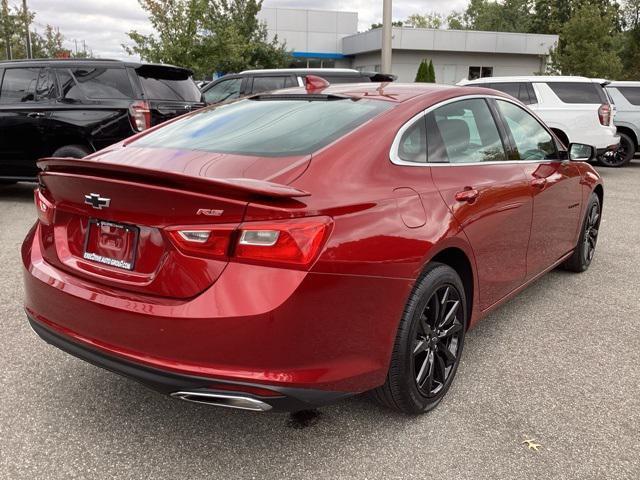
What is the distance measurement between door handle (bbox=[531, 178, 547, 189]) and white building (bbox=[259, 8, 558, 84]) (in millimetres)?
A: 31382

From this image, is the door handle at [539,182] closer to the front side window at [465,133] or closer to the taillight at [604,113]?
the front side window at [465,133]

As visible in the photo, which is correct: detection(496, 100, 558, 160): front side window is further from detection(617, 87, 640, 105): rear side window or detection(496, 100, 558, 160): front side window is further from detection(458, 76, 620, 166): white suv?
detection(617, 87, 640, 105): rear side window

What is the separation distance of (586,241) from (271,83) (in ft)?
25.3

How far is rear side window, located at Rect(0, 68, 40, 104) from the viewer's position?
812cm

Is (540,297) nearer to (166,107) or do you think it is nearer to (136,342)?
(136,342)

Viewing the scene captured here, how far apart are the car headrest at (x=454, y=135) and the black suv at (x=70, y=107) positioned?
5532mm

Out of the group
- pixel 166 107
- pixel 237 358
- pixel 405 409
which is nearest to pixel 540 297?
pixel 405 409

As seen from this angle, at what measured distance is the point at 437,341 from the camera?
2.93m

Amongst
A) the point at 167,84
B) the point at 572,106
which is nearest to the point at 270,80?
the point at 167,84

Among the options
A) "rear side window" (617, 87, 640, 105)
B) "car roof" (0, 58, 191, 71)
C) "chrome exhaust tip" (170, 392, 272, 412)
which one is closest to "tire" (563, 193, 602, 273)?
"chrome exhaust tip" (170, 392, 272, 412)

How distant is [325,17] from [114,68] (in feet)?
109

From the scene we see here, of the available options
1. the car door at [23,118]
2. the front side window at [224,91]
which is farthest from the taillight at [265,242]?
the front side window at [224,91]

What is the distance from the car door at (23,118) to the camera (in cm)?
796

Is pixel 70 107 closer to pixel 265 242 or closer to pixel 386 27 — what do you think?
pixel 265 242
